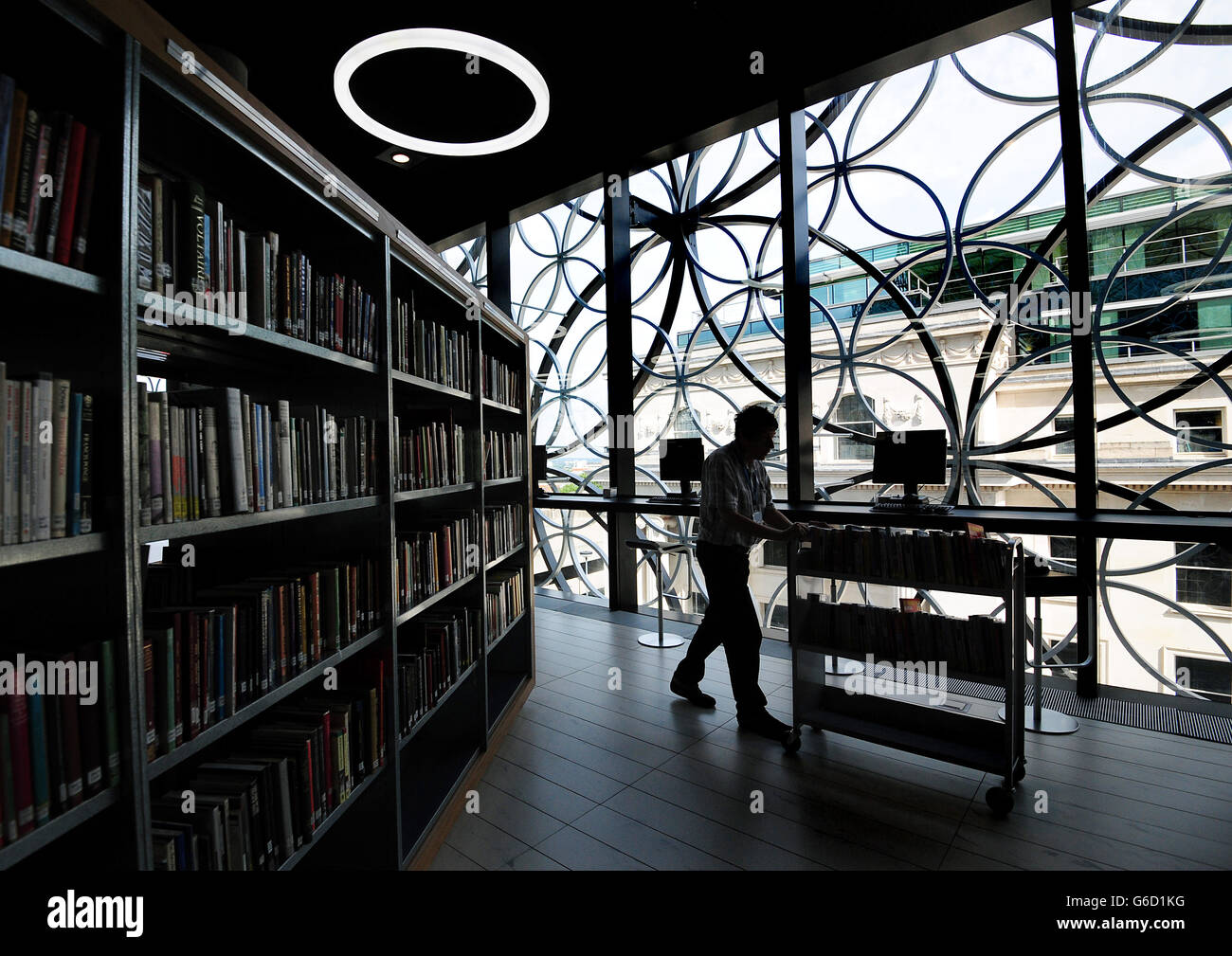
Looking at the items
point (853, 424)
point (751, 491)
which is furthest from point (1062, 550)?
point (751, 491)

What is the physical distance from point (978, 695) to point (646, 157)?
506cm

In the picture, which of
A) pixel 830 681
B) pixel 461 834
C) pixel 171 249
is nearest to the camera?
pixel 171 249

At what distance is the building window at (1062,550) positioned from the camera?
12.7ft

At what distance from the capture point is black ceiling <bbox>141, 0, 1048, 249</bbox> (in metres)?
3.87

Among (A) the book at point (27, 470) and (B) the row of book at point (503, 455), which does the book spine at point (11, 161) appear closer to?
(A) the book at point (27, 470)

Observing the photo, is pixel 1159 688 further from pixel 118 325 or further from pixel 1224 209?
pixel 118 325

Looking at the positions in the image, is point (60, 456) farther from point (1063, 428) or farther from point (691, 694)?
point (1063, 428)

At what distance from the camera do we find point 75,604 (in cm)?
110

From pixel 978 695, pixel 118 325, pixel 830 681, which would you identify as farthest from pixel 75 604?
pixel 978 695

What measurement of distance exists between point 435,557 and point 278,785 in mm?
1151

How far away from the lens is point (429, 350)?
8.66ft

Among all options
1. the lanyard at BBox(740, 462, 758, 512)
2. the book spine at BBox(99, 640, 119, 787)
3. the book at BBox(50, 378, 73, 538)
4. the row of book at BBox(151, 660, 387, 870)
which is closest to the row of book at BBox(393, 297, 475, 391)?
the row of book at BBox(151, 660, 387, 870)

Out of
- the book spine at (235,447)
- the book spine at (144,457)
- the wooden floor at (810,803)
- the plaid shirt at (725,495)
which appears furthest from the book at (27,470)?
the plaid shirt at (725,495)

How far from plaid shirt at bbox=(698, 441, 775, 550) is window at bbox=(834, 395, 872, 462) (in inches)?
56.9
